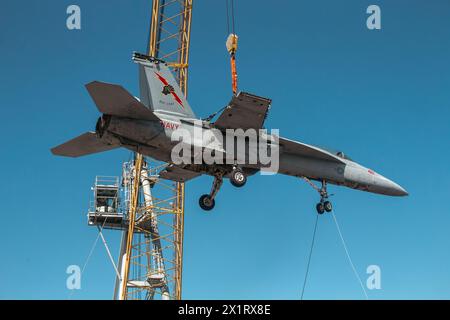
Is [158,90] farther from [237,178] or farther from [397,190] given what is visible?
[397,190]

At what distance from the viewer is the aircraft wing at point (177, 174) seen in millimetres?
27200

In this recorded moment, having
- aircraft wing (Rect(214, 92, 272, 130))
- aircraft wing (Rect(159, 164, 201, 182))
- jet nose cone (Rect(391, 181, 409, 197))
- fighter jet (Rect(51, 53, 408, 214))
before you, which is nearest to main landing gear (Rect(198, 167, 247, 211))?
fighter jet (Rect(51, 53, 408, 214))

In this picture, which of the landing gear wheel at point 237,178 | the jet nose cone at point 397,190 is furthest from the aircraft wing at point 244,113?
the jet nose cone at point 397,190

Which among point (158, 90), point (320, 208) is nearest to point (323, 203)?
point (320, 208)

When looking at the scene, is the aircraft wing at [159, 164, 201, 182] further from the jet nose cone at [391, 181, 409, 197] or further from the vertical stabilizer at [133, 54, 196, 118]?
the jet nose cone at [391, 181, 409, 197]

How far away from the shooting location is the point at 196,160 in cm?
2464

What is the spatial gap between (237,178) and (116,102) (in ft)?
19.4

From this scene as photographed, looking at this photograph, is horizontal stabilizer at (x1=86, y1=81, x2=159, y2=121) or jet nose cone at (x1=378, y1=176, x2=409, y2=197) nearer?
horizontal stabilizer at (x1=86, y1=81, x2=159, y2=121)

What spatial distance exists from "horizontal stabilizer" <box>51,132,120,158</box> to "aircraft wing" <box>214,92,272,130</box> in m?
4.18

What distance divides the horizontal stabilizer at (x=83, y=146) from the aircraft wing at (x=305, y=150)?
22.4 feet

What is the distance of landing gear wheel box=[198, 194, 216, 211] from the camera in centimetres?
2706

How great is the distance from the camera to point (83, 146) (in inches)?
973
